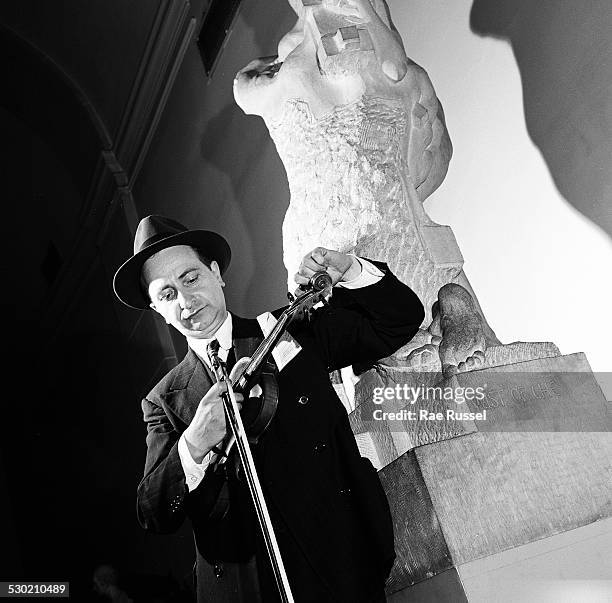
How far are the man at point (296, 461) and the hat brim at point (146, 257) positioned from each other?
123mm

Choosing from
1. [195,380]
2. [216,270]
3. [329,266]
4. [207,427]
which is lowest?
[207,427]

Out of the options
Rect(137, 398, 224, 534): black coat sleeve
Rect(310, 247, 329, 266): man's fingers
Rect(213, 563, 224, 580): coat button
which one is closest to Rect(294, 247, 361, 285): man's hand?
Rect(310, 247, 329, 266): man's fingers

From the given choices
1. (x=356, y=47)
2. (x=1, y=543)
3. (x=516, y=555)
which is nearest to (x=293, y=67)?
(x=356, y=47)

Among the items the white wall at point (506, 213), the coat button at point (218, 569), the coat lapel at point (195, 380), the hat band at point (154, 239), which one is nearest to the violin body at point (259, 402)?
the coat lapel at point (195, 380)

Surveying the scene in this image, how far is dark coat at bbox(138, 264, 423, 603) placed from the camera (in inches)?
56.6

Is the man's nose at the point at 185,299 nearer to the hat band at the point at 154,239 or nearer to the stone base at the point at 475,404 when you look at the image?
the hat band at the point at 154,239

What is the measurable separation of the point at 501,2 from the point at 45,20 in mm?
3462

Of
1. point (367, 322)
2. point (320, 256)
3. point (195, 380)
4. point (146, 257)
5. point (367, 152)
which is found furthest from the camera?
point (367, 152)

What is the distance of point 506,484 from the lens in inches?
60.7

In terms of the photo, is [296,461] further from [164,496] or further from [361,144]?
[361,144]

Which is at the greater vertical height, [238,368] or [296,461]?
[238,368]

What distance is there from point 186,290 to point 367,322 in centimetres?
39

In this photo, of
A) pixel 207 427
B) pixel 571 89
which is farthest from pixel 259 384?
pixel 571 89

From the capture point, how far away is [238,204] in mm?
3332
